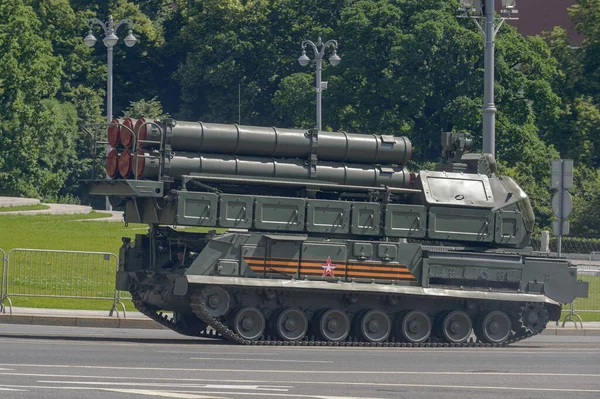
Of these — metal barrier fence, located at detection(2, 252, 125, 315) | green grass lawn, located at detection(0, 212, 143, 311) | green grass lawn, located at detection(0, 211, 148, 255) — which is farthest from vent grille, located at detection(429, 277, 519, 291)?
green grass lawn, located at detection(0, 211, 148, 255)

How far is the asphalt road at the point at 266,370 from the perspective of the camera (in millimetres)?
13383

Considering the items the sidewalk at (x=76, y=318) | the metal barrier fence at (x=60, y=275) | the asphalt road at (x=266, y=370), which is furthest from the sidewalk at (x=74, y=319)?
the asphalt road at (x=266, y=370)

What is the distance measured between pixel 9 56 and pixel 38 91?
89.0 inches

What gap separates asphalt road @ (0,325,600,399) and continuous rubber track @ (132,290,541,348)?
0.33 meters

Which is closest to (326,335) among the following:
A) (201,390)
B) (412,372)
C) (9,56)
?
(412,372)

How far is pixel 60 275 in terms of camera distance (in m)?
25.5

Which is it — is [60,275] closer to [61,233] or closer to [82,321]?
[82,321]

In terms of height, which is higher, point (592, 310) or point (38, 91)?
point (38, 91)

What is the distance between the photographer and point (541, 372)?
1664cm

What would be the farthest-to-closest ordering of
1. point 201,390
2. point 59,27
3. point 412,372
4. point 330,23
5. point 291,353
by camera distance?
1. point 59,27
2. point 330,23
3. point 291,353
4. point 412,372
5. point 201,390

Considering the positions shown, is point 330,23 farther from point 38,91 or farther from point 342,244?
point 342,244

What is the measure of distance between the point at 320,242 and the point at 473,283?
3.04 meters

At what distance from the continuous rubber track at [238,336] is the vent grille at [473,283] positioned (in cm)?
81

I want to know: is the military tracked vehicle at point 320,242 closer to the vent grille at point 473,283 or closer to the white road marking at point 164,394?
the vent grille at point 473,283
